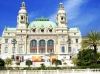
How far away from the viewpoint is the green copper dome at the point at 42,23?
553 feet

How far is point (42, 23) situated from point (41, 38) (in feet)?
27.4

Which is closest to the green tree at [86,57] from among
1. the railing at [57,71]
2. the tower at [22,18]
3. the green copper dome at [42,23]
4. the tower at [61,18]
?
the railing at [57,71]

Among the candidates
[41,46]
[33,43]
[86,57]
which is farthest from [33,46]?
[86,57]

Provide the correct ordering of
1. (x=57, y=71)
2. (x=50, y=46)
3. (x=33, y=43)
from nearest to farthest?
(x=57, y=71) → (x=50, y=46) → (x=33, y=43)

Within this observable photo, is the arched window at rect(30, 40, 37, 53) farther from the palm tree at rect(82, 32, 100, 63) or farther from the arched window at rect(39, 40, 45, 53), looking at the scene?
the palm tree at rect(82, 32, 100, 63)

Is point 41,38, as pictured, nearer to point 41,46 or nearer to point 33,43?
point 41,46

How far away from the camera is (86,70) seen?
59.8 m

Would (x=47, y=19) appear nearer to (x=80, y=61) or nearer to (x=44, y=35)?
(x=44, y=35)

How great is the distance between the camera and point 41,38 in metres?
167

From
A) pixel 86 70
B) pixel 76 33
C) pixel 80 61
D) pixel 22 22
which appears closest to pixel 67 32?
pixel 76 33

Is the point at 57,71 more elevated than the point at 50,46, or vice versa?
the point at 50,46

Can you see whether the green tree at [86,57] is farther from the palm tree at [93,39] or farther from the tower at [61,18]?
the tower at [61,18]

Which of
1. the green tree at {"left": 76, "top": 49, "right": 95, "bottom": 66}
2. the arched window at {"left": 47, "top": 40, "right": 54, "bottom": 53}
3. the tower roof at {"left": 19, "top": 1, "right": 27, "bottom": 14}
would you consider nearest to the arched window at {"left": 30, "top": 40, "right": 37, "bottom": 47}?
the arched window at {"left": 47, "top": 40, "right": 54, "bottom": 53}

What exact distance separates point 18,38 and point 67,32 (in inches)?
855
